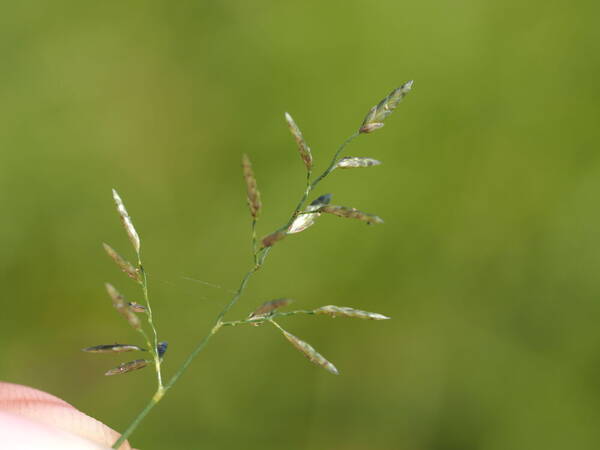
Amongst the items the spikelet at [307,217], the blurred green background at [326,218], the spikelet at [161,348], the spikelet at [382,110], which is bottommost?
the blurred green background at [326,218]

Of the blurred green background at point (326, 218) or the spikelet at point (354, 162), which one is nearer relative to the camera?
the spikelet at point (354, 162)

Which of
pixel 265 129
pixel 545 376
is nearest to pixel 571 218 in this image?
pixel 545 376

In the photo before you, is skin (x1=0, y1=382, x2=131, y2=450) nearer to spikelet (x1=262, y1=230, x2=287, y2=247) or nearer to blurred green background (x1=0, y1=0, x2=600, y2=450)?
spikelet (x1=262, y1=230, x2=287, y2=247)

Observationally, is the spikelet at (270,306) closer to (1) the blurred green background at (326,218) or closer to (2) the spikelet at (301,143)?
(2) the spikelet at (301,143)

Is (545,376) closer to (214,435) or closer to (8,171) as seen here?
(214,435)

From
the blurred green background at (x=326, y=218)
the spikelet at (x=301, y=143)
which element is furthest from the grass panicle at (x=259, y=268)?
the blurred green background at (x=326, y=218)

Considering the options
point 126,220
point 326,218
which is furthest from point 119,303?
point 326,218
